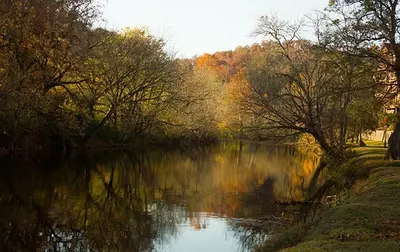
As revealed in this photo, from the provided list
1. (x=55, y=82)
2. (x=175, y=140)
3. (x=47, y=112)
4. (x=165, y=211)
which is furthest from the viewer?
(x=175, y=140)

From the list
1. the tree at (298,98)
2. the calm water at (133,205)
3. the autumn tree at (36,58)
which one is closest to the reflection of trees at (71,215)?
the calm water at (133,205)

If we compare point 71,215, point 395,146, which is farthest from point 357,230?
point 395,146

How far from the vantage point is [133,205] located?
1955 cm

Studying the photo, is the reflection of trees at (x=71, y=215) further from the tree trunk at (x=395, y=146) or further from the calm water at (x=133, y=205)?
the tree trunk at (x=395, y=146)

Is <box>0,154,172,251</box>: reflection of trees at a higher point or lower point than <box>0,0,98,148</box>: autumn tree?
lower

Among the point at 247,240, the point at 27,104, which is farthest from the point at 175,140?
the point at 247,240

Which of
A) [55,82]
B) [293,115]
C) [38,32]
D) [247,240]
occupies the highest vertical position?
[38,32]

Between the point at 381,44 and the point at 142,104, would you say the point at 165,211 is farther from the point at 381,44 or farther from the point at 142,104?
the point at 142,104

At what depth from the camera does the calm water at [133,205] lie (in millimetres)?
13930

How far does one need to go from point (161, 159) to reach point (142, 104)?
11.9 meters

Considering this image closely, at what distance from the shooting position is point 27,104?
30.0 metres

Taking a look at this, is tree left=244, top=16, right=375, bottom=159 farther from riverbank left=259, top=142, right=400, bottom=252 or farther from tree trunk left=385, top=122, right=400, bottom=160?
riverbank left=259, top=142, right=400, bottom=252

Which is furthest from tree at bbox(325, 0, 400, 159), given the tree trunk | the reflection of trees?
the reflection of trees

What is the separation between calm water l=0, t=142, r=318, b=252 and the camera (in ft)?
45.7
